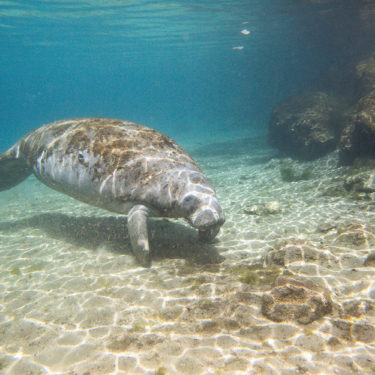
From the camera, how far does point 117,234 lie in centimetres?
659

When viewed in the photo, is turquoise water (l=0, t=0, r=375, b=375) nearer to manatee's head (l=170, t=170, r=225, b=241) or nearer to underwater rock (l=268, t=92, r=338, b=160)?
manatee's head (l=170, t=170, r=225, b=241)

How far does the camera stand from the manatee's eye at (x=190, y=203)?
4.67m

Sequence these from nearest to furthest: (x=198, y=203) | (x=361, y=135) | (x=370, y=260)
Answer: (x=370, y=260) → (x=198, y=203) → (x=361, y=135)

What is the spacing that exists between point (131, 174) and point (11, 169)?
5.92m

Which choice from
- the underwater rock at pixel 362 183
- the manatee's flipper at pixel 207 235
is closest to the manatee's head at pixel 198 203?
the manatee's flipper at pixel 207 235

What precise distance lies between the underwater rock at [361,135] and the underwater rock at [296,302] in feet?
27.1

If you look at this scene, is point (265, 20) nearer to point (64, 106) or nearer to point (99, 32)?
point (99, 32)

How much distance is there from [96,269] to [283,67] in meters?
92.7

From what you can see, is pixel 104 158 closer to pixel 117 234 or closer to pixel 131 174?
pixel 131 174

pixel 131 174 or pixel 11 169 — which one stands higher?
pixel 131 174

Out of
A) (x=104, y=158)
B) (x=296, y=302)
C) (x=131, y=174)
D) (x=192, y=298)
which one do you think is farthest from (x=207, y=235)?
(x=104, y=158)

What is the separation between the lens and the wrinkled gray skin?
477 centimetres

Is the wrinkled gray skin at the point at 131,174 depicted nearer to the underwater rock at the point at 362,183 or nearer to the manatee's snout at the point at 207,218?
the manatee's snout at the point at 207,218

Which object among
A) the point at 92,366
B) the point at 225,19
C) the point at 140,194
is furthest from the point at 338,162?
the point at 225,19
